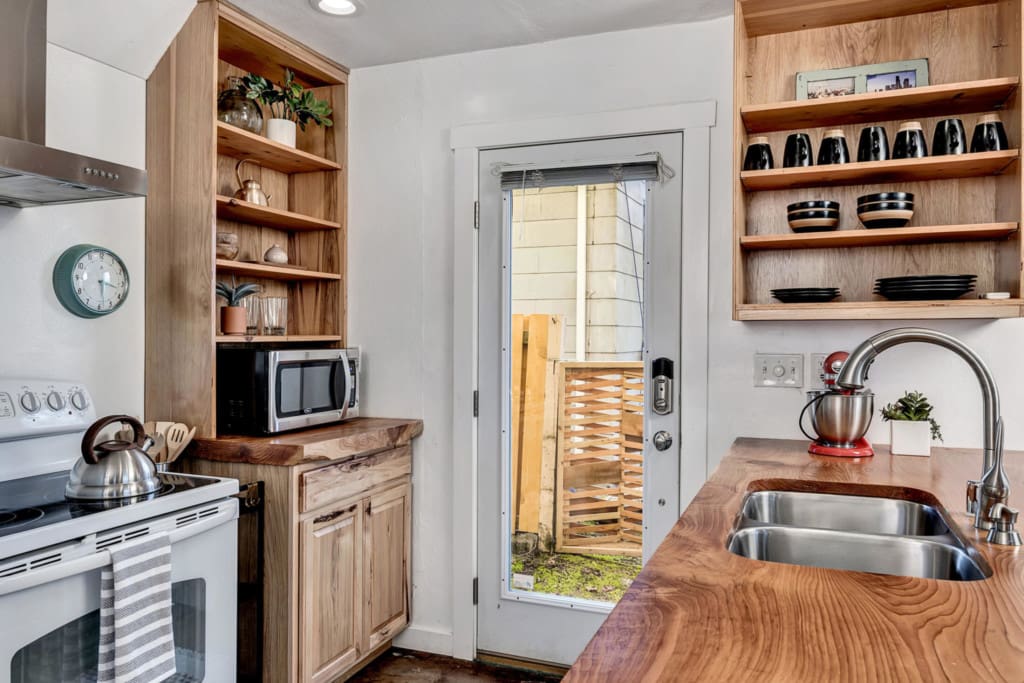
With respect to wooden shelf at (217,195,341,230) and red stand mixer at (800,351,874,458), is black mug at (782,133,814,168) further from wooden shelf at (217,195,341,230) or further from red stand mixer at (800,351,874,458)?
wooden shelf at (217,195,341,230)

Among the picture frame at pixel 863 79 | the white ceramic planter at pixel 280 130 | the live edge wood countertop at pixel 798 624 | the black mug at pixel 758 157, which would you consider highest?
the picture frame at pixel 863 79

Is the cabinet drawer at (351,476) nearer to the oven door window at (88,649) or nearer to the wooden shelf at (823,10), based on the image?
the oven door window at (88,649)

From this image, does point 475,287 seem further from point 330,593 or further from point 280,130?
point 330,593

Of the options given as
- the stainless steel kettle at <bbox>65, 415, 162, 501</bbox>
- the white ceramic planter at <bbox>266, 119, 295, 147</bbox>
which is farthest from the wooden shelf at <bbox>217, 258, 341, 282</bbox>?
the stainless steel kettle at <bbox>65, 415, 162, 501</bbox>

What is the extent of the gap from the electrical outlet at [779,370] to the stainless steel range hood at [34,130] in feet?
6.47

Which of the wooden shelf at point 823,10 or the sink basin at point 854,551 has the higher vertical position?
the wooden shelf at point 823,10

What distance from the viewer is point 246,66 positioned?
2.95 m

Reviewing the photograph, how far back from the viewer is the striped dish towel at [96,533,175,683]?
1688 mm

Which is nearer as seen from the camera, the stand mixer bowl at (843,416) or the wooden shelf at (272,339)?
the stand mixer bowl at (843,416)

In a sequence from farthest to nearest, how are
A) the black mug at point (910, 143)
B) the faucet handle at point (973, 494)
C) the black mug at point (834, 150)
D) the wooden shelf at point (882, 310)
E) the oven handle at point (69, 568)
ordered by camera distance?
the black mug at point (834, 150) < the black mug at point (910, 143) < the wooden shelf at point (882, 310) < the oven handle at point (69, 568) < the faucet handle at point (973, 494)

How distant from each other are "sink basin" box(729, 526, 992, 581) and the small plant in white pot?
95 cm

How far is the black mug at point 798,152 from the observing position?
2318 millimetres

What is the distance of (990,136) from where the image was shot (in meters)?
2.12

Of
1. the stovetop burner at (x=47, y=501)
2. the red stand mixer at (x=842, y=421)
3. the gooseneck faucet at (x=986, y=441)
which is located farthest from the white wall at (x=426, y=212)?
the gooseneck faucet at (x=986, y=441)
